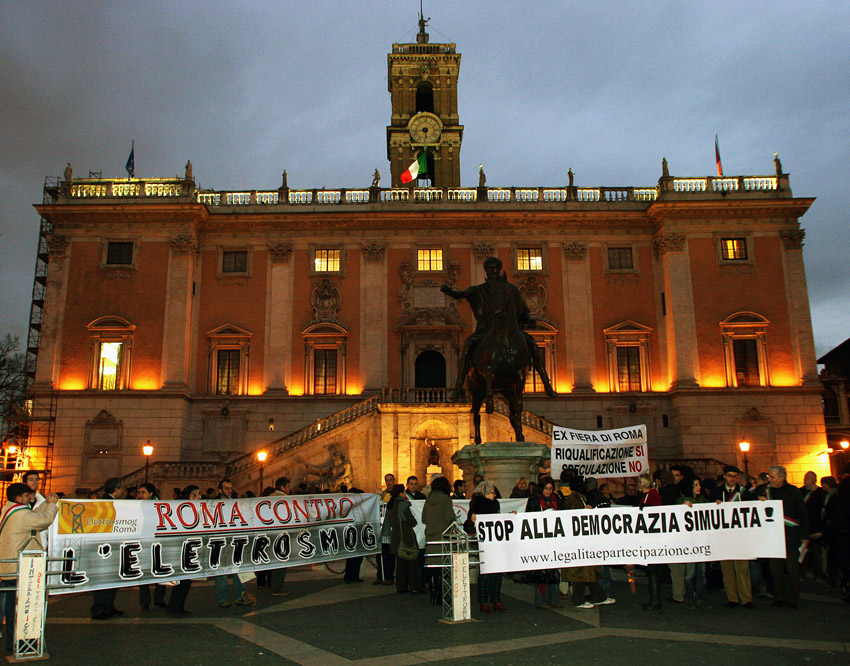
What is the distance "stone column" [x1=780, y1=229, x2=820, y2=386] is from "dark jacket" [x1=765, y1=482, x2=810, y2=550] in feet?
89.3

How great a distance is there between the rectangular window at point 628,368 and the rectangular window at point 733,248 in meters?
6.31

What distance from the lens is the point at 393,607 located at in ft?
35.1

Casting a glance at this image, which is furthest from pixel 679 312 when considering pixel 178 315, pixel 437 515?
pixel 437 515

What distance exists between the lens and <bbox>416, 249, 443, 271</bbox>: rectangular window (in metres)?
36.8

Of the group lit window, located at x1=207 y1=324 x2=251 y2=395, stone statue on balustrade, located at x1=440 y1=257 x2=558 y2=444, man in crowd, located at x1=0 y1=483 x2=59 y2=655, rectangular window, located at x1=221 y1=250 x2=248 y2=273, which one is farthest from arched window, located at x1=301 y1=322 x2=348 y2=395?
man in crowd, located at x1=0 y1=483 x2=59 y2=655

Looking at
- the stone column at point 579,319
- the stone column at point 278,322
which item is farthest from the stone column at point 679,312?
the stone column at point 278,322

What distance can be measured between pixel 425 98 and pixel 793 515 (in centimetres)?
4473

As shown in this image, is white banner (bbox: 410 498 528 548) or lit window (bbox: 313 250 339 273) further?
lit window (bbox: 313 250 339 273)

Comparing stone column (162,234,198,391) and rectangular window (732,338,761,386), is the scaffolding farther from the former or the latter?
rectangular window (732,338,761,386)

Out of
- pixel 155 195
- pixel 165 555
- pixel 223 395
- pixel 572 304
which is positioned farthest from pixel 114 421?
pixel 165 555

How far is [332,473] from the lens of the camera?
2970 cm

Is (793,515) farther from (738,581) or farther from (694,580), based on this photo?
(694,580)

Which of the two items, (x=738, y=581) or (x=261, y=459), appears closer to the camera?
(x=738, y=581)

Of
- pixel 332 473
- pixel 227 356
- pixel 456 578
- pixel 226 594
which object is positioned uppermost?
pixel 227 356
